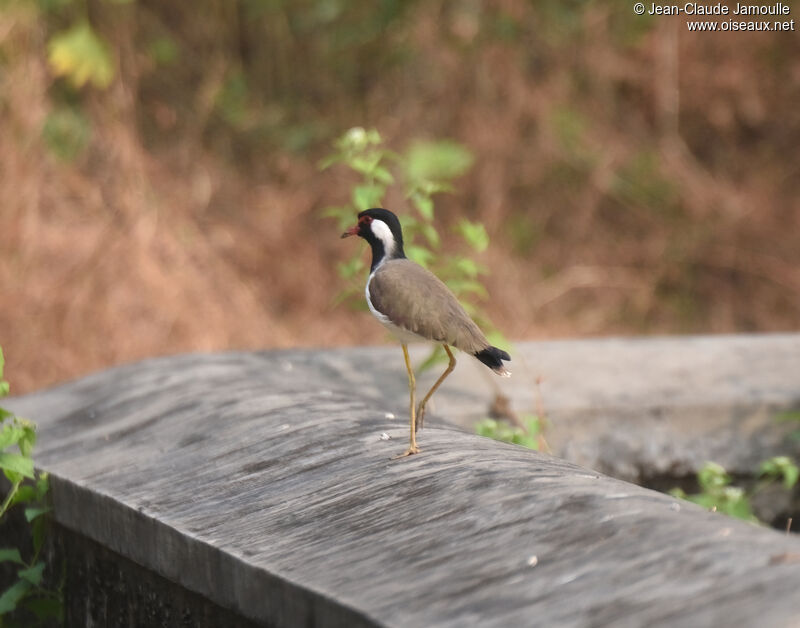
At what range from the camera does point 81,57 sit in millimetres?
7984

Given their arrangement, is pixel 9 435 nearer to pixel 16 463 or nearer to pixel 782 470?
pixel 16 463

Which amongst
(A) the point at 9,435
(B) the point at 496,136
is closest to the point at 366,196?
(A) the point at 9,435

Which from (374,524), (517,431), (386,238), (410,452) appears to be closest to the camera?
(374,524)

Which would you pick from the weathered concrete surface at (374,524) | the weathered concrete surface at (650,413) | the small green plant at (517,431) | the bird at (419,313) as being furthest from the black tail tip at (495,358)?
the weathered concrete surface at (650,413)

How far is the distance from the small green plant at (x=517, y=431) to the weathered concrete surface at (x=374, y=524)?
0.41 m

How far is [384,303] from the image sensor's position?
304 cm

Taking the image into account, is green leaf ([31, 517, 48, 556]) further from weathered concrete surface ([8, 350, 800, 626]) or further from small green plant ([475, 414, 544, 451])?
small green plant ([475, 414, 544, 451])

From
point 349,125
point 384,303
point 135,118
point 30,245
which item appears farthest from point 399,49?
point 384,303

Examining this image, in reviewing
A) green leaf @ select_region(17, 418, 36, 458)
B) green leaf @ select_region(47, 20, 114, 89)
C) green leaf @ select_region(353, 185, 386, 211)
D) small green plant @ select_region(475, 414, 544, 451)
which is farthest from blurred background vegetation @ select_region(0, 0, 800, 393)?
green leaf @ select_region(17, 418, 36, 458)

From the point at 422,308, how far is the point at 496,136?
251 inches

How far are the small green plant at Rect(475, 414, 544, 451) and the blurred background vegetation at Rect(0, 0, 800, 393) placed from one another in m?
3.90

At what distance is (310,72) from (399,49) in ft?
2.32

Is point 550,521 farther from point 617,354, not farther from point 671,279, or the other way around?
point 671,279

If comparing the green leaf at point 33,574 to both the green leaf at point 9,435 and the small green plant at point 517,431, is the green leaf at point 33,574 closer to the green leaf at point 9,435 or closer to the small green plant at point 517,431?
the green leaf at point 9,435
